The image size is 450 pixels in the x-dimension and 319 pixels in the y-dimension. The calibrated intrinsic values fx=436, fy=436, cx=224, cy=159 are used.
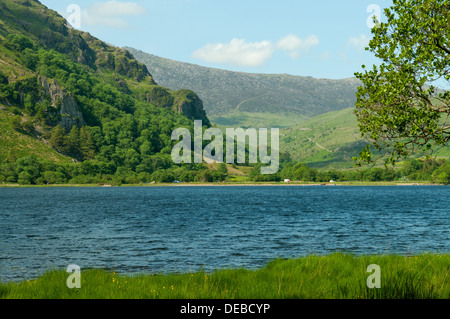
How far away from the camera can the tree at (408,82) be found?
970 inches

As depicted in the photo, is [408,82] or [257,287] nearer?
[257,287]

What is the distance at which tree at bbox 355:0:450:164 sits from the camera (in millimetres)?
24641

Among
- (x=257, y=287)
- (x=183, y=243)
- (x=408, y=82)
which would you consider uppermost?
(x=408, y=82)

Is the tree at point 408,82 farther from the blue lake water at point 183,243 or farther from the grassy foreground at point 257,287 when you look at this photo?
the blue lake water at point 183,243

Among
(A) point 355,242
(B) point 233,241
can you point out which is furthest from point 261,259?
(A) point 355,242

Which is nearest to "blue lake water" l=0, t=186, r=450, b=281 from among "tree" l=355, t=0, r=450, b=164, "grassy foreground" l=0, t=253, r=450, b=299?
"grassy foreground" l=0, t=253, r=450, b=299

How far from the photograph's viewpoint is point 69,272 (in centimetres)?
2050

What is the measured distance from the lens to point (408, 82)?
25.1 metres

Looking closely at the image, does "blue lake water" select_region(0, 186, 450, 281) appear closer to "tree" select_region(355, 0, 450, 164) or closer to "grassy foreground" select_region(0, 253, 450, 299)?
"grassy foreground" select_region(0, 253, 450, 299)

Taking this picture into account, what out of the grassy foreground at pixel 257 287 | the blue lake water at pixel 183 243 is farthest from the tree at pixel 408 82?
the blue lake water at pixel 183 243

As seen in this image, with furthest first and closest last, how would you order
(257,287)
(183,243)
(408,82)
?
(183,243)
(408,82)
(257,287)

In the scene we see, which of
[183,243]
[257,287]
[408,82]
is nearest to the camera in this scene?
[257,287]

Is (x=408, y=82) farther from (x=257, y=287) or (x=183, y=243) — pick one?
(x=183, y=243)

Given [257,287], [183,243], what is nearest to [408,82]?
[257,287]
